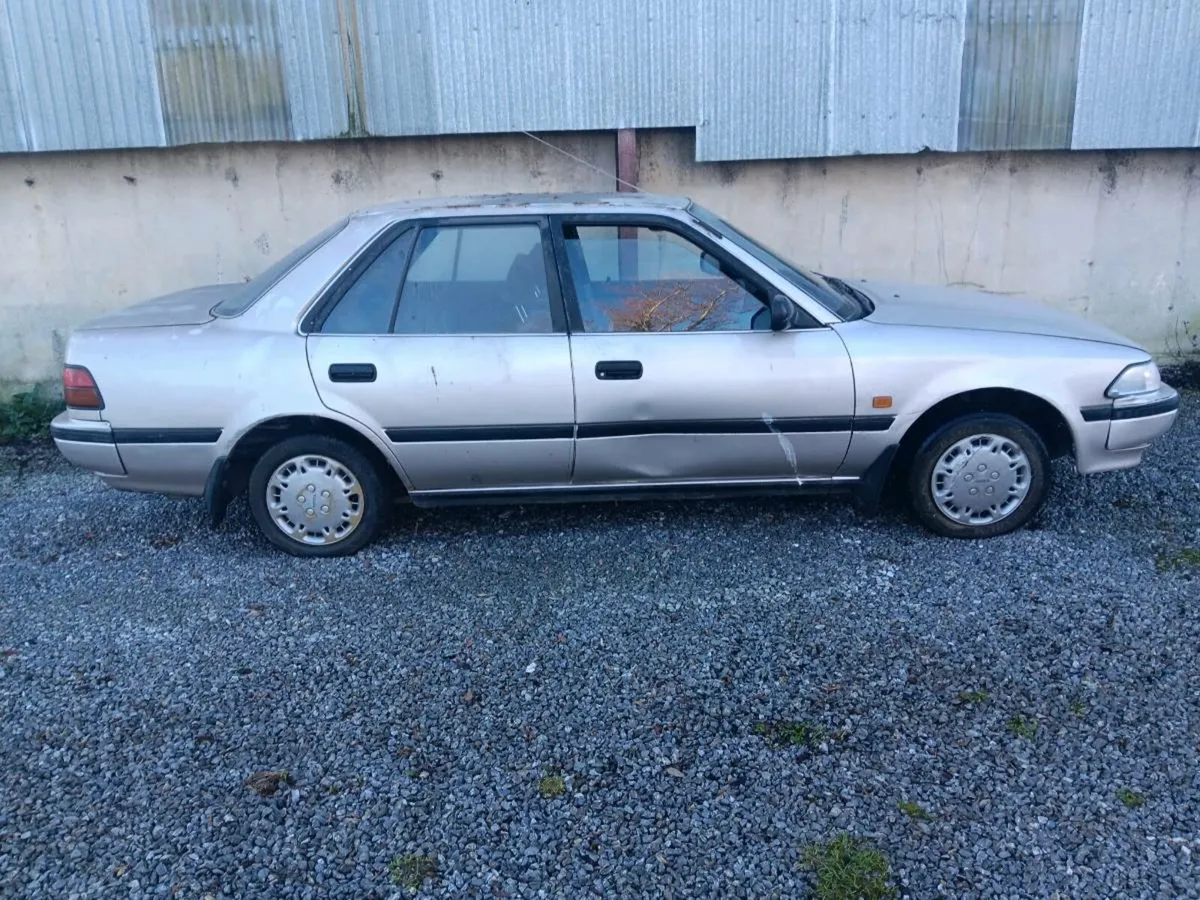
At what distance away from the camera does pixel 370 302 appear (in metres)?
4.89

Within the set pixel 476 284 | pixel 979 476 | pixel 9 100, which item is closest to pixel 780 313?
pixel 979 476

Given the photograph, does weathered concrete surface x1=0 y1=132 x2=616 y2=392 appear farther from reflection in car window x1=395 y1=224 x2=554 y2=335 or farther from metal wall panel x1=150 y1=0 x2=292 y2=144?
reflection in car window x1=395 y1=224 x2=554 y2=335

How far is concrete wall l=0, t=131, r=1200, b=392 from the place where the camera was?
23.7 ft

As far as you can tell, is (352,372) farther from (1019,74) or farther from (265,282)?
(1019,74)

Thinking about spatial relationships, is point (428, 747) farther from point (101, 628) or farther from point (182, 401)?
point (182, 401)

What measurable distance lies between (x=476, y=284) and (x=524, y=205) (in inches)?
17.8

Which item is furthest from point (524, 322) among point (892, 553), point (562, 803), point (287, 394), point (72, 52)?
point (72, 52)

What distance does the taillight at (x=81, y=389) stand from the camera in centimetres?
485

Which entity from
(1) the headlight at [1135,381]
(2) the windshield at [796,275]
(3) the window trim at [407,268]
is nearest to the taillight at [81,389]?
(3) the window trim at [407,268]

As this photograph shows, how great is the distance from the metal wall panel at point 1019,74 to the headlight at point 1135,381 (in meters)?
2.76

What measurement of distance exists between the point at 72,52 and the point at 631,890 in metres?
6.44

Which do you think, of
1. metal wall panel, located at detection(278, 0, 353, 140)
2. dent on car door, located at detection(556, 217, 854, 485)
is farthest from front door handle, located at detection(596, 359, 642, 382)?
metal wall panel, located at detection(278, 0, 353, 140)

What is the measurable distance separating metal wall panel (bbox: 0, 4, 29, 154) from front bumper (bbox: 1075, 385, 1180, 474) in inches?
259

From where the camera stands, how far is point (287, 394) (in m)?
4.80
